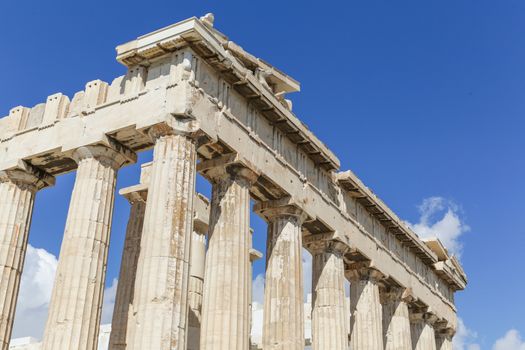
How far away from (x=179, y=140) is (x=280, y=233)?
7190 millimetres

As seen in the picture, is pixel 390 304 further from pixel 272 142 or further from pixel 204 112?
pixel 204 112

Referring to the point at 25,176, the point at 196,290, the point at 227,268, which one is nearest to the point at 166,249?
the point at 227,268

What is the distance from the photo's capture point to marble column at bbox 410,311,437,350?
1561 inches

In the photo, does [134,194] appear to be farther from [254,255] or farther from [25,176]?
[254,255]

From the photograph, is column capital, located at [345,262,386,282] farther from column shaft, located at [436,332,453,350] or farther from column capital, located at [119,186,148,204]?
column shaft, located at [436,332,453,350]

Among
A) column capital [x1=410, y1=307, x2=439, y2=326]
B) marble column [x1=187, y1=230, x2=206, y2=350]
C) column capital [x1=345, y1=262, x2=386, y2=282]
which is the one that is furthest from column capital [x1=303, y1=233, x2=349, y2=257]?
column capital [x1=410, y1=307, x2=439, y2=326]

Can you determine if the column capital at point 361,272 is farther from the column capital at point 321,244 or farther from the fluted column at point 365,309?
the column capital at point 321,244

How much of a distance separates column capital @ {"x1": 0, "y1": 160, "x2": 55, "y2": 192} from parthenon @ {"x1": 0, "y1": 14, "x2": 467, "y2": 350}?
0.16 ft

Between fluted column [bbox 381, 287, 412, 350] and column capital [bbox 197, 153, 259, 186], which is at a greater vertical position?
column capital [bbox 197, 153, 259, 186]

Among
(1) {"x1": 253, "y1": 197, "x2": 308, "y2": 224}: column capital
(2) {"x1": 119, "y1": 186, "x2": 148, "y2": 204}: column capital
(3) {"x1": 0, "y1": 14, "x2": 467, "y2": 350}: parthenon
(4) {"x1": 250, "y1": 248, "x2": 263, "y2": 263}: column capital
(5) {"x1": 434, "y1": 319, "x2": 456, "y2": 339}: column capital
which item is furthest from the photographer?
(5) {"x1": 434, "y1": 319, "x2": 456, "y2": 339}: column capital

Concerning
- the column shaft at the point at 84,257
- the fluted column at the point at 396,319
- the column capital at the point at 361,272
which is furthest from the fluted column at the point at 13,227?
the fluted column at the point at 396,319

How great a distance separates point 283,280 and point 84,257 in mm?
7892

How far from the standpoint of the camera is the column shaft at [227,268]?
72.1 ft

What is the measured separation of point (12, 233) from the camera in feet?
81.5
